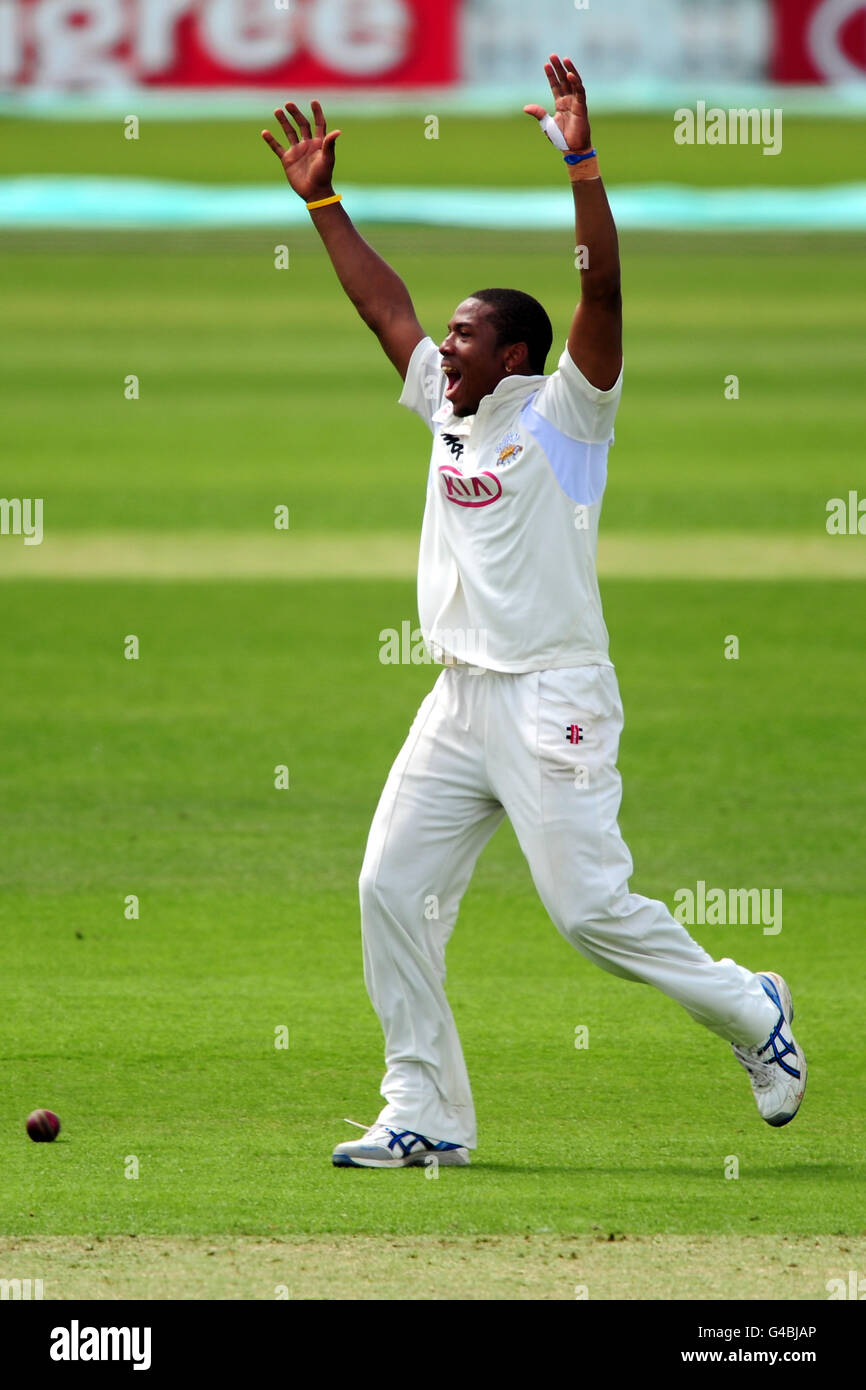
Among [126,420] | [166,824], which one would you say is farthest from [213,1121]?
[126,420]

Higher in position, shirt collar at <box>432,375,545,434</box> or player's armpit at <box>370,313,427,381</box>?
player's armpit at <box>370,313,427,381</box>

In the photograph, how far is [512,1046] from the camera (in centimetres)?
813

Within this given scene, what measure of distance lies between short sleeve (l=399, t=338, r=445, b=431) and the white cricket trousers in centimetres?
92

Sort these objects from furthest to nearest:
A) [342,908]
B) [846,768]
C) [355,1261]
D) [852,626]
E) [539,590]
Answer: [852,626], [846,768], [342,908], [539,590], [355,1261]

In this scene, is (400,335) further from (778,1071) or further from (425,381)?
(778,1071)

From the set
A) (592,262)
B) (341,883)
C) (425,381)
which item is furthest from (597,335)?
(341,883)

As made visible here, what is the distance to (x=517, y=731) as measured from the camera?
6.70 m

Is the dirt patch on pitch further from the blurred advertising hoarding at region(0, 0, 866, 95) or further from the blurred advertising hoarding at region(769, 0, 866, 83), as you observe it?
the blurred advertising hoarding at region(769, 0, 866, 83)

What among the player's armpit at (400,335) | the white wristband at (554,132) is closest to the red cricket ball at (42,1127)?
the player's armpit at (400,335)

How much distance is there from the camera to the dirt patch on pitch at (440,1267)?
5.70 metres

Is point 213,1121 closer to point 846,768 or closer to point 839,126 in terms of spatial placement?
point 846,768

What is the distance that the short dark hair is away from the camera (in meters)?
6.85

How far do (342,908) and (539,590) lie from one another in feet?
11.8

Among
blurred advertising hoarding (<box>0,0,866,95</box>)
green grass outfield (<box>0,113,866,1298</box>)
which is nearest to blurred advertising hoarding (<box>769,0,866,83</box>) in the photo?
blurred advertising hoarding (<box>0,0,866,95</box>)
